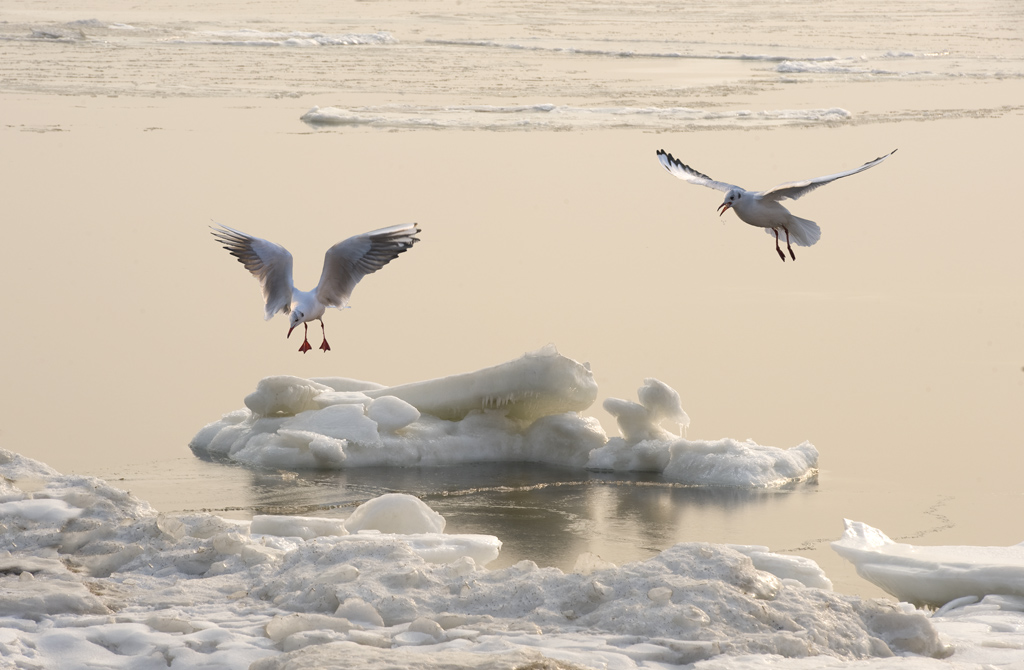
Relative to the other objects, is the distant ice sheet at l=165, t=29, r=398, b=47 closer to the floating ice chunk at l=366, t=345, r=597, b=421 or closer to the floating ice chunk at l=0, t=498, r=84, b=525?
the floating ice chunk at l=366, t=345, r=597, b=421

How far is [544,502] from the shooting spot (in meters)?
9.78

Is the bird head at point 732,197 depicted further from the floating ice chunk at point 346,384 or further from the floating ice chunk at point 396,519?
the floating ice chunk at point 346,384

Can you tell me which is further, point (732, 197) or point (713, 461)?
point (713, 461)

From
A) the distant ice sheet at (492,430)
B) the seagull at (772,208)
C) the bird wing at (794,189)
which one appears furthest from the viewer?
the distant ice sheet at (492,430)

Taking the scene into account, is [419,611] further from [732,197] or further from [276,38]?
[276,38]

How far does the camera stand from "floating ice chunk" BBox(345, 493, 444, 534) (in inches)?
324

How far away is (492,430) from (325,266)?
1984 millimetres

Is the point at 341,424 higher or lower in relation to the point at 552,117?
lower

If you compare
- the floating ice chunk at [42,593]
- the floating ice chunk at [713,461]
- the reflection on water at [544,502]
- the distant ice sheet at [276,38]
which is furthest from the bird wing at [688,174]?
the distant ice sheet at [276,38]

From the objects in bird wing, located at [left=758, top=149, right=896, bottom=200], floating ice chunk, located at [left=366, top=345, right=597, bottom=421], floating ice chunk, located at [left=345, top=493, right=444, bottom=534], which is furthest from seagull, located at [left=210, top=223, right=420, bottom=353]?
bird wing, located at [left=758, top=149, right=896, bottom=200]

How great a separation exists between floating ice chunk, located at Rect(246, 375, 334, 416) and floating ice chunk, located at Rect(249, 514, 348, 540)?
106 inches

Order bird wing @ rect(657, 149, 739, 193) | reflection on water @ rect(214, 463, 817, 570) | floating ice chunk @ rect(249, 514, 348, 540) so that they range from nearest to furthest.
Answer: floating ice chunk @ rect(249, 514, 348, 540) → reflection on water @ rect(214, 463, 817, 570) → bird wing @ rect(657, 149, 739, 193)

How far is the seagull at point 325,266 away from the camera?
377 inches

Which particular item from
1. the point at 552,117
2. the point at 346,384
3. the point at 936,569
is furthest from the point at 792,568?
the point at 552,117
